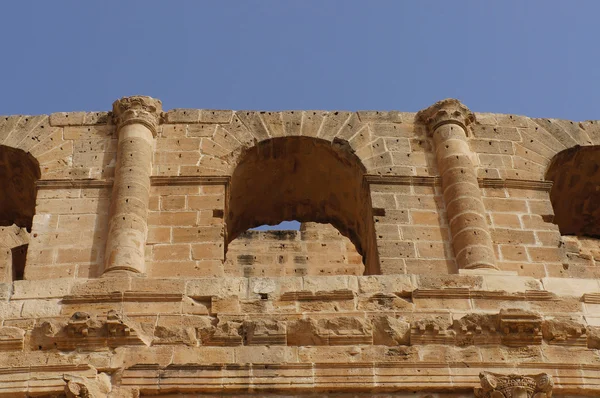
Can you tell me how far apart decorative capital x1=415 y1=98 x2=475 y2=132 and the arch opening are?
1.04 metres

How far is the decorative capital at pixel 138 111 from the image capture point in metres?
14.6

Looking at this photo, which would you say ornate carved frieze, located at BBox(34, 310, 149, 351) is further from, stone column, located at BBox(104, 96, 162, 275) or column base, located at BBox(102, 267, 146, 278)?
stone column, located at BBox(104, 96, 162, 275)

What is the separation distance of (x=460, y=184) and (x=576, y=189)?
2.23 meters

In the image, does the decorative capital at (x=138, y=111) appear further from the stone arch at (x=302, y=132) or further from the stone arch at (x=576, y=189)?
the stone arch at (x=576, y=189)

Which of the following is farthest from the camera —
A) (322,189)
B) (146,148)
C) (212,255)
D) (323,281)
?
(322,189)

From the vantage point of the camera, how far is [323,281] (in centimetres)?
1252

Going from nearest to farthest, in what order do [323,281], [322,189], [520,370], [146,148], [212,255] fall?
[520,370] < [323,281] < [212,255] < [146,148] < [322,189]

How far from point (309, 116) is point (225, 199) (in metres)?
1.58

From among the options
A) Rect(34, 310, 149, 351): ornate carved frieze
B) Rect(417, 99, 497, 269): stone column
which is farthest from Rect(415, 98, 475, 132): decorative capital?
Rect(34, 310, 149, 351): ornate carved frieze

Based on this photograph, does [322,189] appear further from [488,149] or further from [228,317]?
[228,317]

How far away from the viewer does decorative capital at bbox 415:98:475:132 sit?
48.7 feet

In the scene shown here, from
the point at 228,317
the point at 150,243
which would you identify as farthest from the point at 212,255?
the point at 228,317

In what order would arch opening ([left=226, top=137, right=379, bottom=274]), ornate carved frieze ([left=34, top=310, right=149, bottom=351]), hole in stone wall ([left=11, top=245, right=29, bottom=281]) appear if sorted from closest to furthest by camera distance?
ornate carved frieze ([left=34, top=310, right=149, bottom=351]) < arch opening ([left=226, top=137, right=379, bottom=274]) < hole in stone wall ([left=11, top=245, right=29, bottom=281])

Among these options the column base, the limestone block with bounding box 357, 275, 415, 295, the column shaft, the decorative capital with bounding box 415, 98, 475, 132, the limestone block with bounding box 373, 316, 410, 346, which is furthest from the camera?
the decorative capital with bounding box 415, 98, 475, 132
